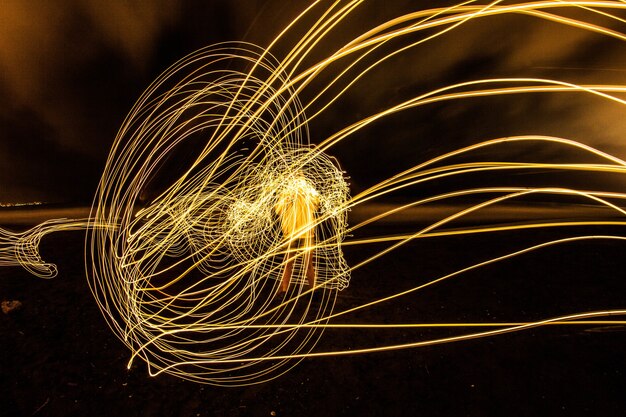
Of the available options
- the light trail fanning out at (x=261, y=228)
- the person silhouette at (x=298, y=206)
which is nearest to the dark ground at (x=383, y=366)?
the light trail fanning out at (x=261, y=228)

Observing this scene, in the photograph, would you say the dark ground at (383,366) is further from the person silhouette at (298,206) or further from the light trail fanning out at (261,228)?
the person silhouette at (298,206)

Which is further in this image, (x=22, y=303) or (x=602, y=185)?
(x=602, y=185)

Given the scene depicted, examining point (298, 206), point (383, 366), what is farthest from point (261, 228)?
point (383, 366)

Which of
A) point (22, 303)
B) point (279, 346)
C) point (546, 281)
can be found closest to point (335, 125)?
point (546, 281)

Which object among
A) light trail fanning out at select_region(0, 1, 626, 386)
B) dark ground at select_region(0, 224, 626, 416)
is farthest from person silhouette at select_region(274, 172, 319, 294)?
dark ground at select_region(0, 224, 626, 416)

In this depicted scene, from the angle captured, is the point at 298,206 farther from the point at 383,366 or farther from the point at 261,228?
the point at 383,366

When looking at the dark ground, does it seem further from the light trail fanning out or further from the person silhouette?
the person silhouette

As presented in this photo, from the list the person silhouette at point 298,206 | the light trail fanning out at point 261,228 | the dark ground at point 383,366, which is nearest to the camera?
the light trail fanning out at point 261,228

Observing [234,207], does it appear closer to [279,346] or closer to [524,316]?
[279,346]
